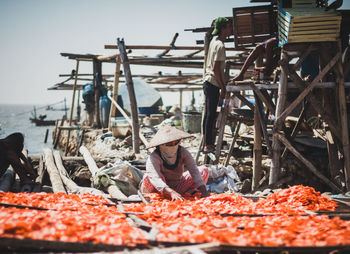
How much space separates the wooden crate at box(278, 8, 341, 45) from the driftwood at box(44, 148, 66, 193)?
5.45 m

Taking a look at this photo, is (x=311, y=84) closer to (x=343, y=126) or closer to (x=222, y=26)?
(x=343, y=126)

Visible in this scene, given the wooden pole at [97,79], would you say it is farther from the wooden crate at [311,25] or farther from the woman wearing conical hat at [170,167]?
the wooden crate at [311,25]

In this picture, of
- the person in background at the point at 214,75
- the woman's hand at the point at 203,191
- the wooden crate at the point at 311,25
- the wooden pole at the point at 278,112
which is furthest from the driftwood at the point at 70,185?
the wooden crate at the point at 311,25

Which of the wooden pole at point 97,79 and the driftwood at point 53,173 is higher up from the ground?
the wooden pole at point 97,79

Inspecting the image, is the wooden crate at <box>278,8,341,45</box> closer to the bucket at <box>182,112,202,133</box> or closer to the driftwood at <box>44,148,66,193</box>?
the driftwood at <box>44,148,66,193</box>

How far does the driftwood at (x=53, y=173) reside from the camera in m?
5.68

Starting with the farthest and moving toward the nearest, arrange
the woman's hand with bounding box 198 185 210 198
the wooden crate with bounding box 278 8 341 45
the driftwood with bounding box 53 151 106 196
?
1. the wooden crate with bounding box 278 8 341 45
2. the driftwood with bounding box 53 151 106 196
3. the woman's hand with bounding box 198 185 210 198

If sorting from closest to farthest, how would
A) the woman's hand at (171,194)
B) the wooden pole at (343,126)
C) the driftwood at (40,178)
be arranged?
the woman's hand at (171,194)
the wooden pole at (343,126)
the driftwood at (40,178)

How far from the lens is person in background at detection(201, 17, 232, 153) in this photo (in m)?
6.35

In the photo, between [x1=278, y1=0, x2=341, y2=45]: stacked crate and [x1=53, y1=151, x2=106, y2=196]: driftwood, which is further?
[x1=278, y1=0, x2=341, y2=45]: stacked crate

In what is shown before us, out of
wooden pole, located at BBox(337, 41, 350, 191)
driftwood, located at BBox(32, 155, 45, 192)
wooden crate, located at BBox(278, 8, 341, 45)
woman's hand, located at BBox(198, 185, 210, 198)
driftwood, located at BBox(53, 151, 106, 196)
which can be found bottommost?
driftwood, located at BBox(32, 155, 45, 192)

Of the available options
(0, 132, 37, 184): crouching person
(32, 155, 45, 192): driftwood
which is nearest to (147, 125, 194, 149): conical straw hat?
(32, 155, 45, 192): driftwood

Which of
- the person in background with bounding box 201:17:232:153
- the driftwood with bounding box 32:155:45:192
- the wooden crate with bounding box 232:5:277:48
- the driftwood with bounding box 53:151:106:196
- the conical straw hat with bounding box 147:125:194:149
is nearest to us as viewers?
the conical straw hat with bounding box 147:125:194:149

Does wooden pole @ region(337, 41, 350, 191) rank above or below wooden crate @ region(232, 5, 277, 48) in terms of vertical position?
below
